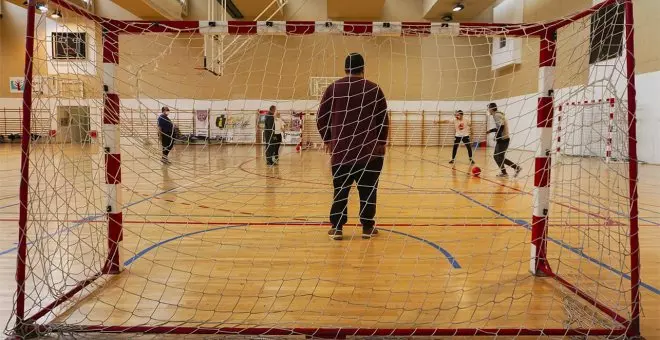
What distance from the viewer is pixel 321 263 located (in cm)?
395

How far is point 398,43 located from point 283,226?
54.8ft

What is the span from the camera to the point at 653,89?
1262 cm

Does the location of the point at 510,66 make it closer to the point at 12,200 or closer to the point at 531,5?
the point at 531,5

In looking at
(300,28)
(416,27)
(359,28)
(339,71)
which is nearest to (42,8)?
(300,28)

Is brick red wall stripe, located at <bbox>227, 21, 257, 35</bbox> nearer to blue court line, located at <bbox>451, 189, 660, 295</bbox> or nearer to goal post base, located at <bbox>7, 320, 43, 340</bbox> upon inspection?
goal post base, located at <bbox>7, 320, 43, 340</bbox>

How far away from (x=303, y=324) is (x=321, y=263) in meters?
1.21

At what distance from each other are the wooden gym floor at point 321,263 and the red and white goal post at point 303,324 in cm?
7

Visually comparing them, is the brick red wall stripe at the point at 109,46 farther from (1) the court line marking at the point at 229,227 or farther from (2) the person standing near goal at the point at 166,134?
(1) the court line marking at the point at 229,227

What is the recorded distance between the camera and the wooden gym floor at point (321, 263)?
2.93m

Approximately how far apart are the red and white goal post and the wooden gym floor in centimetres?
7

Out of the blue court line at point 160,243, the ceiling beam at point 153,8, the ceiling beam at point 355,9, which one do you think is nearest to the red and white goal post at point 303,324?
the blue court line at point 160,243

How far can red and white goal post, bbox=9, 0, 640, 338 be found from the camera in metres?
2.63

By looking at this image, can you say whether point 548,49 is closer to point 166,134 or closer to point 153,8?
point 166,134

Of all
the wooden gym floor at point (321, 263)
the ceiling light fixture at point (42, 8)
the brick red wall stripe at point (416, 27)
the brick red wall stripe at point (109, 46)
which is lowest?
the wooden gym floor at point (321, 263)
